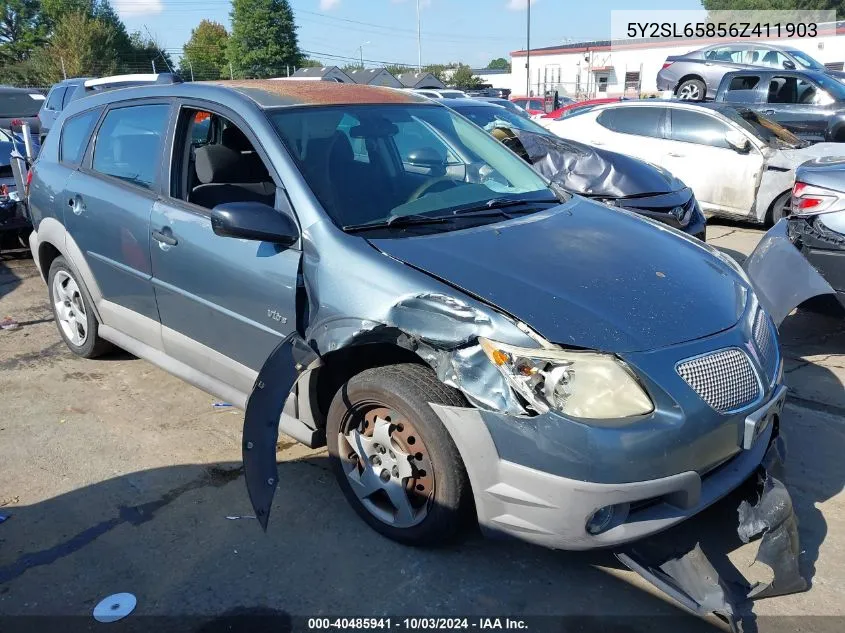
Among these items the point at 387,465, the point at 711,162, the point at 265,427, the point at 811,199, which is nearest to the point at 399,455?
the point at 387,465

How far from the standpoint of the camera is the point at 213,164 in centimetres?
404

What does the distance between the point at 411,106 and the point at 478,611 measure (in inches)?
105

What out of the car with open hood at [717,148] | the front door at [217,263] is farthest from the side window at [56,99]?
the front door at [217,263]

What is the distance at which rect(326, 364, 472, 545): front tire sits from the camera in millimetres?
2766

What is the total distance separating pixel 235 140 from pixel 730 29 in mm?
44349

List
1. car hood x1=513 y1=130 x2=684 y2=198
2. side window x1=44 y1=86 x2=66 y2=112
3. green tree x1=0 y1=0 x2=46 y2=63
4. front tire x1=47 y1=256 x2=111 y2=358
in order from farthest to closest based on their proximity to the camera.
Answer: green tree x1=0 y1=0 x2=46 y2=63, side window x1=44 y1=86 x2=66 y2=112, car hood x1=513 y1=130 x2=684 y2=198, front tire x1=47 y1=256 x2=111 y2=358

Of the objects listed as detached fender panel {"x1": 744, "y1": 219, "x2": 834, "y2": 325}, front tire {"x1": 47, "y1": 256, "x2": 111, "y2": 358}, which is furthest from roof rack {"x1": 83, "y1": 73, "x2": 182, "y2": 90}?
detached fender panel {"x1": 744, "y1": 219, "x2": 834, "y2": 325}

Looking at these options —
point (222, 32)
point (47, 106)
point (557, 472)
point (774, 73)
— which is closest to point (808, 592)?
point (557, 472)

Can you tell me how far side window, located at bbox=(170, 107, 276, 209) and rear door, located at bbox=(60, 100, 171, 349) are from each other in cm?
15

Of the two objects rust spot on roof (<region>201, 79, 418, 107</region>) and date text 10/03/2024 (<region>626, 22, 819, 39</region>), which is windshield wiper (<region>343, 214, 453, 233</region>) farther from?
date text 10/03/2024 (<region>626, 22, 819, 39</region>)

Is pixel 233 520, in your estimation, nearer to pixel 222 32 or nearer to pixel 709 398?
pixel 709 398

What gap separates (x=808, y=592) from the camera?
9.18 feet

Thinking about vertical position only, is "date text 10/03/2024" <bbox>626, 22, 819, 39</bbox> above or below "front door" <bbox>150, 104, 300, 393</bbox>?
above

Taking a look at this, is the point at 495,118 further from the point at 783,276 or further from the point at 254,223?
the point at 254,223
